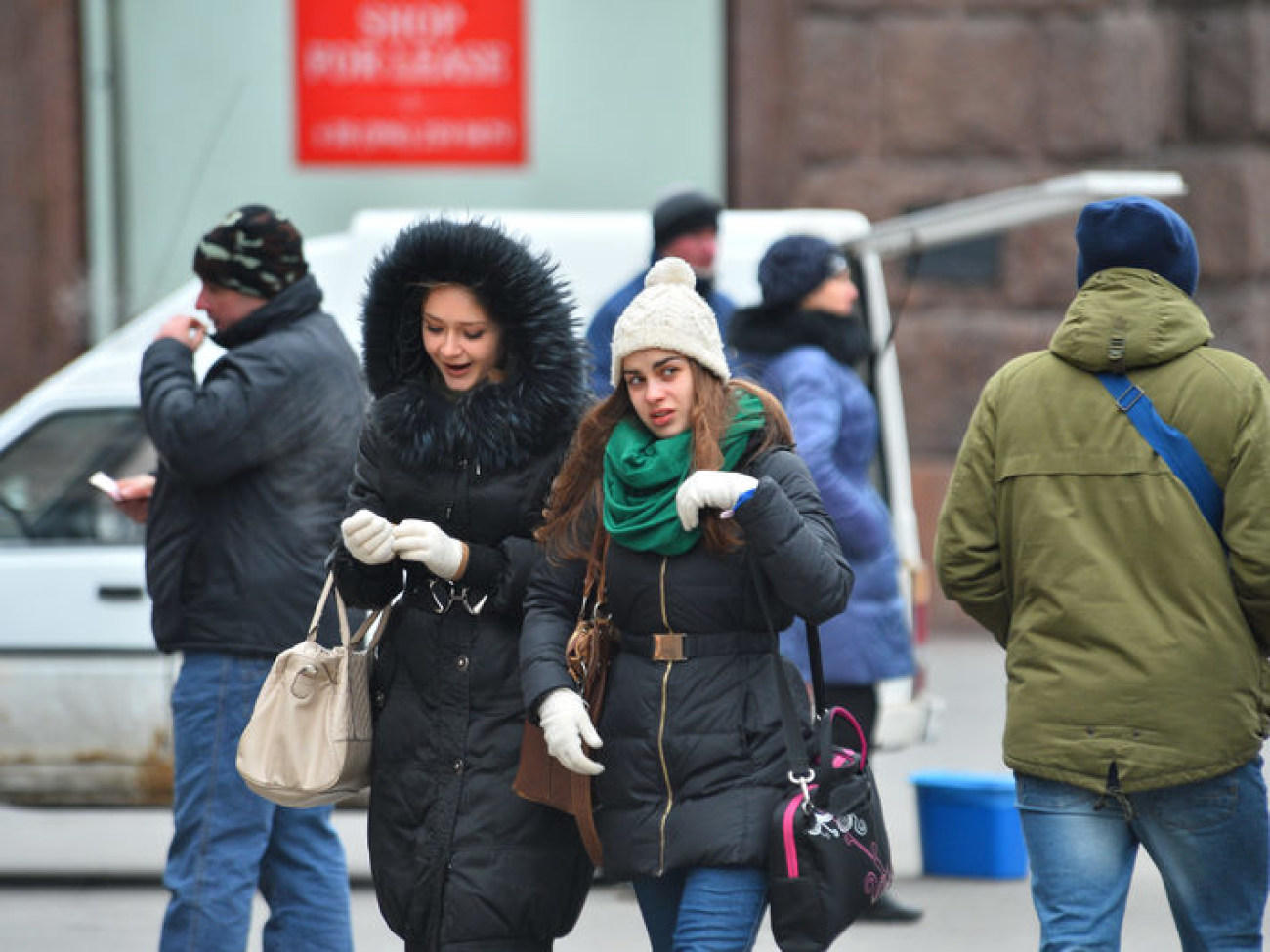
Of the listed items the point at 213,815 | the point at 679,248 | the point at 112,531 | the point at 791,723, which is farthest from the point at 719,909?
the point at 112,531

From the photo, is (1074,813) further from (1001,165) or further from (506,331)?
(1001,165)

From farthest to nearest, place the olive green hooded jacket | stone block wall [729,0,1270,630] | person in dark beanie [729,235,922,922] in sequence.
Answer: stone block wall [729,0,1270,630] → person in dark beanie [729,235,922,922] → the olive green hooded jacket

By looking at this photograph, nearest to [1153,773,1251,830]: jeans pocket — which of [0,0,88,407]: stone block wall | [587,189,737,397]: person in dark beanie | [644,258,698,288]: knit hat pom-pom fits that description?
[644,258,698,288]: knit hat pom-pom

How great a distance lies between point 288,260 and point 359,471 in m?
0.77

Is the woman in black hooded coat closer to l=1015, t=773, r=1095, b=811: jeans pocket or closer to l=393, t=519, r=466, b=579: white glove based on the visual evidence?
l=393, t=519, r=466, b=579: white glove

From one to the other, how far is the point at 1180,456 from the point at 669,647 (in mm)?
931

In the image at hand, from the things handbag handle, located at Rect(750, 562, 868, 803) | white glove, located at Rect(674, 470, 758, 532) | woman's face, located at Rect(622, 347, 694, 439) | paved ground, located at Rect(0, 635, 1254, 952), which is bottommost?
paved ground, located at Rect(0, 635, 1254, 952)

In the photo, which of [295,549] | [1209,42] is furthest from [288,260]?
[1209,42]

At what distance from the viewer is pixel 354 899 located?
21.5 feet

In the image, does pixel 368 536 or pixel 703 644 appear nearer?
pixel 703 644

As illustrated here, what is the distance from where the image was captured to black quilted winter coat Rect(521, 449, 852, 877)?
12.1ft

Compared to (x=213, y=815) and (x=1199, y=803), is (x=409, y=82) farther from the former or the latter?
(x=1199, y=803)

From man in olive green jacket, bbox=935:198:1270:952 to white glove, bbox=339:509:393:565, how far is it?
111 cm

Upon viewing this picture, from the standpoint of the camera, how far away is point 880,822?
12.5 feet
